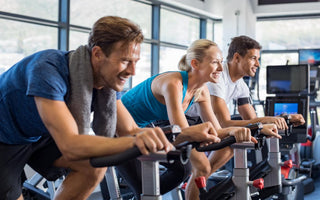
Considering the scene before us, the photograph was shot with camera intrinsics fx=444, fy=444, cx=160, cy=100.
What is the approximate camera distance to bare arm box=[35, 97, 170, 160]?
1235 mm

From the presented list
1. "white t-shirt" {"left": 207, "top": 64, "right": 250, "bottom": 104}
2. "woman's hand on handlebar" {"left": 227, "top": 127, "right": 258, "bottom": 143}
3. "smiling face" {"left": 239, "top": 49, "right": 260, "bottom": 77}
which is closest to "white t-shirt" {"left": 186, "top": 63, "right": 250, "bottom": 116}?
"white t-shirt" {"left": 207, "top": 64, "right": 250, "bottom": 104}

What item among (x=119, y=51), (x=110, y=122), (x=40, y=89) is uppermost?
(x=119, y=51)

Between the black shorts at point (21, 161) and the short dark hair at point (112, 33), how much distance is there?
1.80ft

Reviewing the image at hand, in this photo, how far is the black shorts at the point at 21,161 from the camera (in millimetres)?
Result: 1791

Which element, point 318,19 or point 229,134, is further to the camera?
point 318,19

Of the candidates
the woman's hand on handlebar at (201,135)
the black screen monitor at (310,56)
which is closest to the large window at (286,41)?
the black screen monitor at (310,56)

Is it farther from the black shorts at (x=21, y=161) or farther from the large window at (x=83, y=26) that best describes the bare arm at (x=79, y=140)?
the large window at (x=83, y=26)

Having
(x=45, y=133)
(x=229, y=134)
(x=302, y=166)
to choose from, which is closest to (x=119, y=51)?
(x=45, y=133)

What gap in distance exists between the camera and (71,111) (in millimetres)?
1607

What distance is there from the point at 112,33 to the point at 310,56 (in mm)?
6247

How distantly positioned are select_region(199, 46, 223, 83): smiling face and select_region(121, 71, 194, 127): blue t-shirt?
0.12 metres

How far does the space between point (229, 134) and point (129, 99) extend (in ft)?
2.69

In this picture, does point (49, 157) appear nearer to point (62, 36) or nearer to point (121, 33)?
point (121, 33)

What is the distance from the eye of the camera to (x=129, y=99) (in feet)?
8.89
